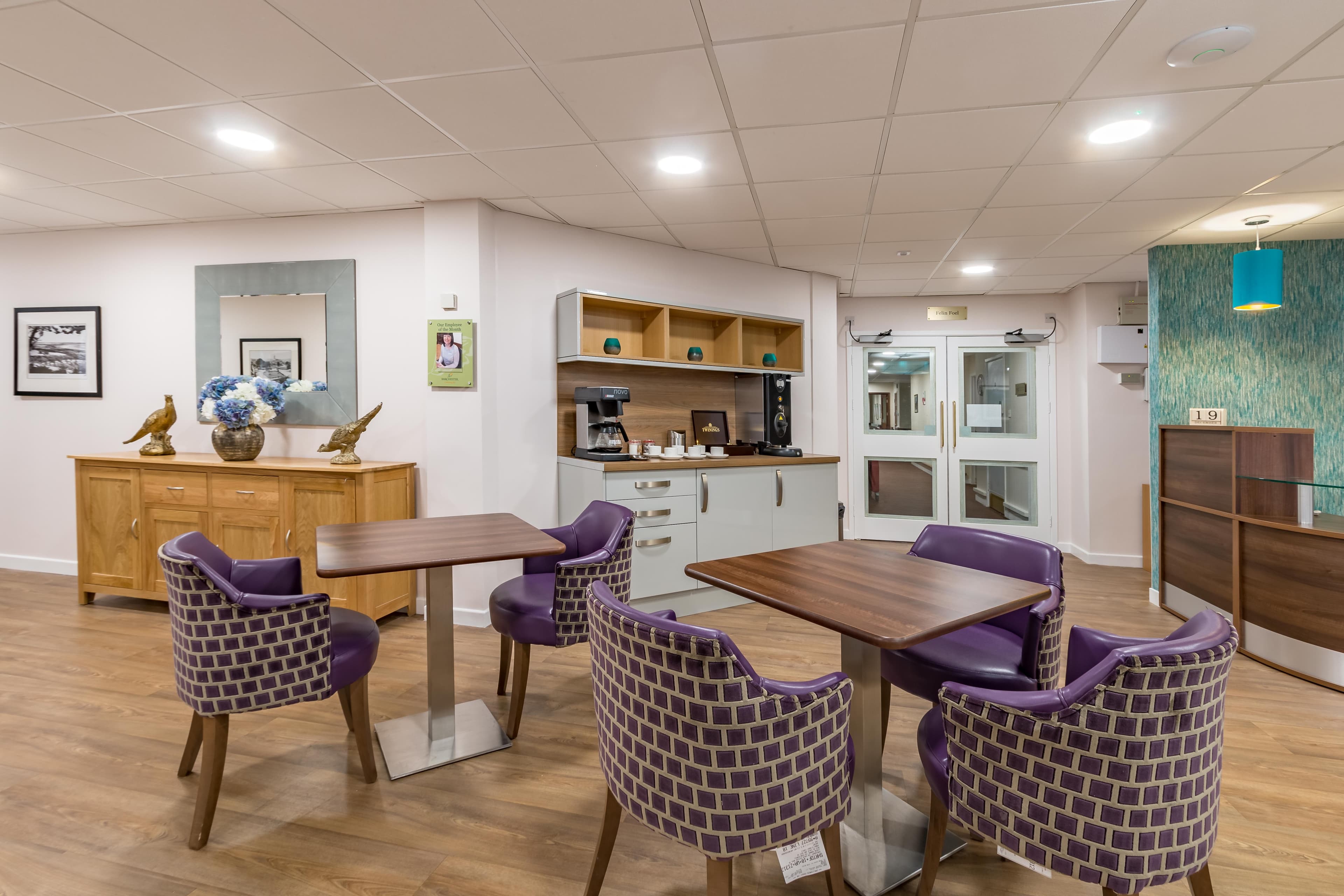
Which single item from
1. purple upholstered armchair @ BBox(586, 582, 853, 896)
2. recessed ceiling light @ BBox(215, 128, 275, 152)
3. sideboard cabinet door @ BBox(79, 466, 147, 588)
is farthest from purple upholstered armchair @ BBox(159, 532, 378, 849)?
sideboard cabinet door @ BBox(79, 466, 147, 588)

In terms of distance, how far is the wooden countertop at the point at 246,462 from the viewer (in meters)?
3.71

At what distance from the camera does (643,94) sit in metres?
2.50

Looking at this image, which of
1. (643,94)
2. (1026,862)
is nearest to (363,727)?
(1026,862)

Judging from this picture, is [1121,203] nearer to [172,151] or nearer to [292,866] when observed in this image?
[292,866]

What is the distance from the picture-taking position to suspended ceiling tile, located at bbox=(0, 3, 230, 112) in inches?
83.4

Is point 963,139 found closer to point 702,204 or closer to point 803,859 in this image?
point 702,204

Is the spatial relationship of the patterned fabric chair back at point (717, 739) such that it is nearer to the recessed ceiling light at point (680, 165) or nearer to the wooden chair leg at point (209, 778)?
the wooden chair leg at point (209, 778)

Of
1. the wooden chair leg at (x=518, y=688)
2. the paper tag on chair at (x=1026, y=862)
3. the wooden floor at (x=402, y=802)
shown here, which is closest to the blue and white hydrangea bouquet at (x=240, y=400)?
the wooden floor at (x=402, y=802)

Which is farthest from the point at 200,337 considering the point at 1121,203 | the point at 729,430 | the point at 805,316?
the point at 1121,203

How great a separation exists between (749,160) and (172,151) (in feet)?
9.73

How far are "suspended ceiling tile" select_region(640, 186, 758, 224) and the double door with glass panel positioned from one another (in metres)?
3.22

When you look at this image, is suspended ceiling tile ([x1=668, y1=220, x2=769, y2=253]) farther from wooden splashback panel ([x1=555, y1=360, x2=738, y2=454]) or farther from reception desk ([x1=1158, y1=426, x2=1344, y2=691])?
reception desk ([x1=1158, y1=426, x2=1344, y2=691])

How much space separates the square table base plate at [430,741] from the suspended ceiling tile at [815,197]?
3054 mm

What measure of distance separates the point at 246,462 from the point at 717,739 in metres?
3.91
